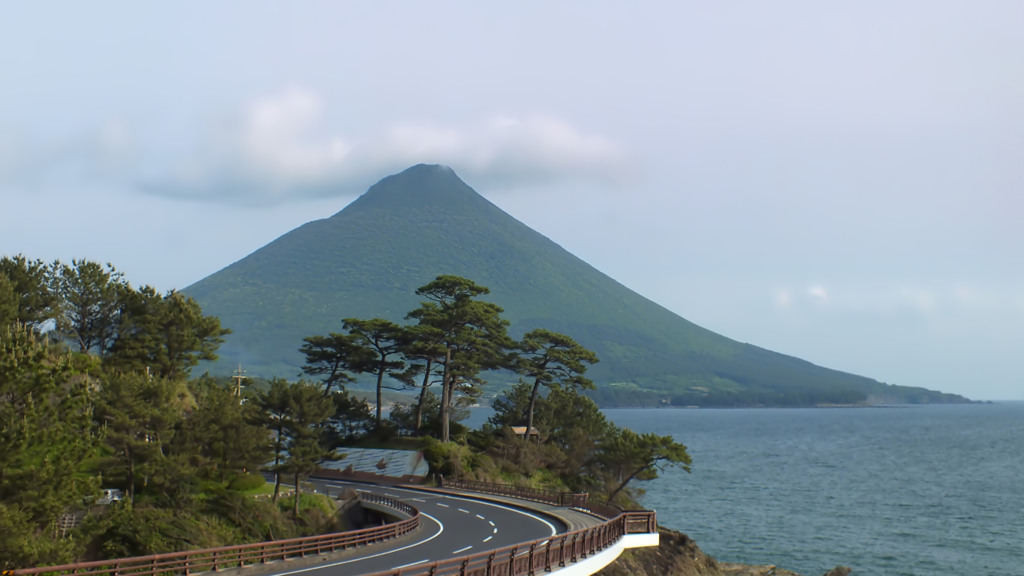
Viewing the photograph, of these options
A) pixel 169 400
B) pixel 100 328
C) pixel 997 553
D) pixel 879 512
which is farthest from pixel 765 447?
pixel 169 400

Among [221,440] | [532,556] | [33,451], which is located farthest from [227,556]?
[221,440]

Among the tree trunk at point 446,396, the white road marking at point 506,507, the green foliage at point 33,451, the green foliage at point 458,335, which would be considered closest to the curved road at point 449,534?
the white road marking at point 506,507

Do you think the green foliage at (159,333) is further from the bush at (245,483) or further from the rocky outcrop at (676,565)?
the rocky outcrop at (676,565)

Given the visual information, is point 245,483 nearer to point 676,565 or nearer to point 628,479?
point 676,565

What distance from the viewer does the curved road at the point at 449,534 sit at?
27.0m

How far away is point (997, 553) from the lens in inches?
2170

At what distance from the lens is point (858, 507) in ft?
248

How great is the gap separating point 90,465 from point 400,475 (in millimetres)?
23392

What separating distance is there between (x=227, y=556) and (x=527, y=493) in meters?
22.3

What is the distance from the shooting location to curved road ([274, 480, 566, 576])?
88.7 feet

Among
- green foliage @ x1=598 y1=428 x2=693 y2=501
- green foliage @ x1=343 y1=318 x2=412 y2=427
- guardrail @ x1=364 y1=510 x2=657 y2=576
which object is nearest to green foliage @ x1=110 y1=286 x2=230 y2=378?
green foliage @ x1=343 y1=318 x2=412 y2=427

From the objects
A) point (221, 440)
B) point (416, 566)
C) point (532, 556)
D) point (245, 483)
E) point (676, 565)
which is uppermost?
point (221, 440)

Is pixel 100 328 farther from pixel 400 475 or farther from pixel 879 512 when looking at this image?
pixel 879 512

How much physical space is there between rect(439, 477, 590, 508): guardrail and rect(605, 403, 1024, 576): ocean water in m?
16.6
